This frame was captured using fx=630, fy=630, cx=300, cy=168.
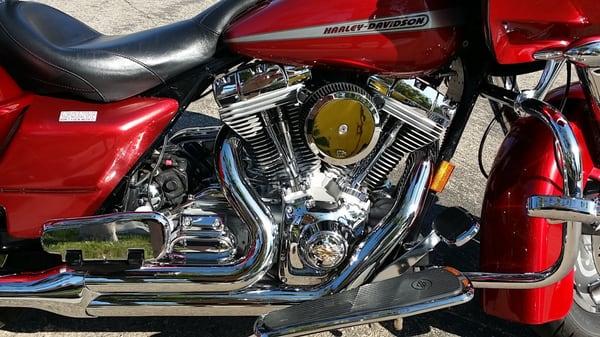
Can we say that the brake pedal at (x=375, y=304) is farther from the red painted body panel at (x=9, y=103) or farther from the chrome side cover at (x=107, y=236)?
the red painted body panel at (x=9, y=103)

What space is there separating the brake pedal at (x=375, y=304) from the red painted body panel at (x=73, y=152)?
2.37ft

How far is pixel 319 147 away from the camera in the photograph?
6.74ft

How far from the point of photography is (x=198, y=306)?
2.20m

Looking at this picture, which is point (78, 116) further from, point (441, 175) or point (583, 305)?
point (583, 305)

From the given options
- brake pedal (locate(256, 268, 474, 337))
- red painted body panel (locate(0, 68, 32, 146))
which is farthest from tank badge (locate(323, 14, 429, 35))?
red painted body panel (locate(0, 68, 32, 146))

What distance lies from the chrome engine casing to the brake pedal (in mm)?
124

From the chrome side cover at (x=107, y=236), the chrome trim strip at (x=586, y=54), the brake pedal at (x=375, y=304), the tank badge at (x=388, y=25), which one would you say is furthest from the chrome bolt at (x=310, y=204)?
the chrome trim strip at (x=586, y=54)

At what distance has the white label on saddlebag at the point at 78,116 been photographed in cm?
209

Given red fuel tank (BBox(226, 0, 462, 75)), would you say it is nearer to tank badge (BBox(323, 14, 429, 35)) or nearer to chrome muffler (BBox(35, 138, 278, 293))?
tank badge (BBox(323, 14, 429, 35))

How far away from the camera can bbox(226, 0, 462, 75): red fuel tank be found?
1902 mm

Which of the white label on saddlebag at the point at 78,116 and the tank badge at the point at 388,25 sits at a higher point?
the tank badge at the point at 388,25

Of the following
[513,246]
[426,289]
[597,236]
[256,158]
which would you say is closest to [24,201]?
[256,158]

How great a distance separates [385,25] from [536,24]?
431mm

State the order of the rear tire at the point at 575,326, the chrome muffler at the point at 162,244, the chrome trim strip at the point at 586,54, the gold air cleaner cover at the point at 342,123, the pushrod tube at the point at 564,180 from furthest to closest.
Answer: the rear tire at the point at 575,326
the chrome muffler at the point at 162,244
the gold air cleaner cover at the point at 342,123
the pushrod tube at the point at 564,180
the chrome trim strip at the point at 586,54
